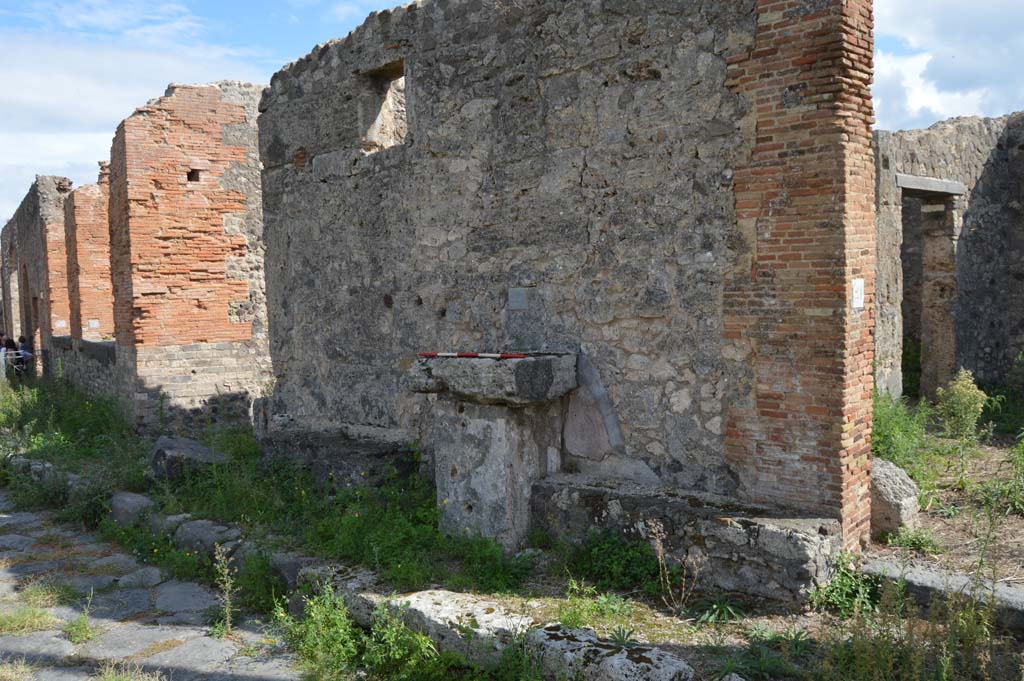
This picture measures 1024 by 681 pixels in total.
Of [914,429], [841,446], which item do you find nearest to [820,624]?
[841,446]

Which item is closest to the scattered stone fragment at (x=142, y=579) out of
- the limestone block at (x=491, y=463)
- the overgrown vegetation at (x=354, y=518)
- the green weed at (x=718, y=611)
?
the overgrown vegetation at (x=354, y=518)

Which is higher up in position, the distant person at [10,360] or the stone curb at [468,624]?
the distant person at [10,360]

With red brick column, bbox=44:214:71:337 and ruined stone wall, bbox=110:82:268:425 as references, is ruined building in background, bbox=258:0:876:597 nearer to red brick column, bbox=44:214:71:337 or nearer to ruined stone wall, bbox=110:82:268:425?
ruined stone wall, bbox=110:82:268:425

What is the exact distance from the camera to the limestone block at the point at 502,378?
203 inches

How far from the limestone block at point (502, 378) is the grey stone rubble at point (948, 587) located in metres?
2.15

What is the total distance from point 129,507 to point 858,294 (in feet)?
21.4

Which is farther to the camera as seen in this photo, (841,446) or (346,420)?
(346,420)

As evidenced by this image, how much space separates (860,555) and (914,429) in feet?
7.68

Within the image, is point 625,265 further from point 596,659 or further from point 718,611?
point 596,659

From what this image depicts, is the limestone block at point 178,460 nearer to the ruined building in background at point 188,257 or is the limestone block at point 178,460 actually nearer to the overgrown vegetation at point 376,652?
the ruined building in background at point 188,257

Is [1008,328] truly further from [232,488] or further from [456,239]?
[232,488]

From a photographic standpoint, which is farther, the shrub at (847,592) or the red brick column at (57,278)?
the red brick column at (57,278)

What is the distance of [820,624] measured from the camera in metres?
4.19

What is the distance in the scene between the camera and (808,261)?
450 centimetres
